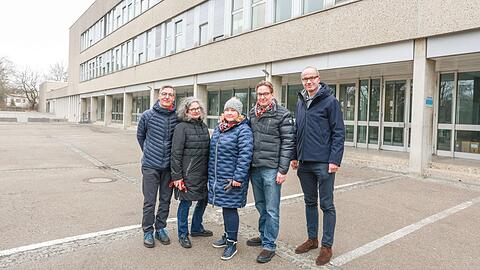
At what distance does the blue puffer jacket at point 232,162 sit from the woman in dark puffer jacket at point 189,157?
0.75 feet

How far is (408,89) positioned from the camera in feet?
39.2

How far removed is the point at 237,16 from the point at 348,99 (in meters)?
5.70

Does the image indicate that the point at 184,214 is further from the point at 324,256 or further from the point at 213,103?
the point at 213,103

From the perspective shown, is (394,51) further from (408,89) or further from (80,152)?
(80,152)

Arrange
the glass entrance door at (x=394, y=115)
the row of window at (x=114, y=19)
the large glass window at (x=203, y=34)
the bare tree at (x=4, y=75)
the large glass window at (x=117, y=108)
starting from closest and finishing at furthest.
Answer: the glass entrance door at (x=394, y=115) < the large glass window at (x=203, y=34) < the row of window at (x=114, y=19) < the large glass window at (x=117, y=108) < the bare tree at (x=4, y=75)

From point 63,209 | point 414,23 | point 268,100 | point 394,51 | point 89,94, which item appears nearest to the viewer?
point 268,100

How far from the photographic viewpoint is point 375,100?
13.0 metres

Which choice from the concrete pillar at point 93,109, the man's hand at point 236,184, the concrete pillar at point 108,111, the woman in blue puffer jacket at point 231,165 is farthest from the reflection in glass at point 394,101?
the concrete pillar at point 93,109

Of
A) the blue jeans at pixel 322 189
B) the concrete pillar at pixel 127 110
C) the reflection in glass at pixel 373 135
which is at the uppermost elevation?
the concrete pillar at pixel 127 110

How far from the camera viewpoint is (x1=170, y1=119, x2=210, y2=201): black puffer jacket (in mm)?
4031

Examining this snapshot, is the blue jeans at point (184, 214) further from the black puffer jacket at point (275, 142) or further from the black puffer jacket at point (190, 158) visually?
the black puffer jacket at point (275, 142)

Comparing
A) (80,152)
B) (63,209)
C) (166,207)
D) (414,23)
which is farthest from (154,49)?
(166,207)

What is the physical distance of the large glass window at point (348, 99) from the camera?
13.8 m

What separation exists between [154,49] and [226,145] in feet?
68.4
